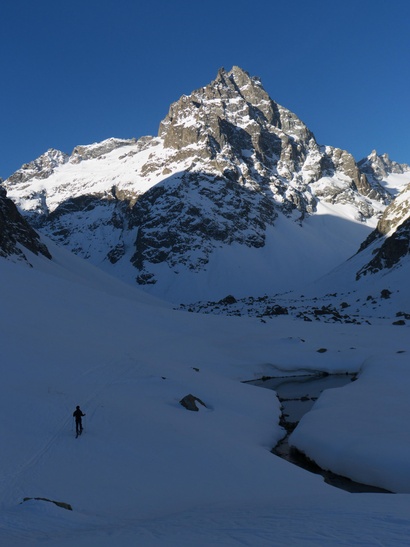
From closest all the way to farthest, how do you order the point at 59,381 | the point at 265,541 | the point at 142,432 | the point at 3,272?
the point at 265,541, the point at 142,432, the point at 59,381, the point at 3,272

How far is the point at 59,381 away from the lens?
25922 millimetres

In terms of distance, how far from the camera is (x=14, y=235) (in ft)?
270

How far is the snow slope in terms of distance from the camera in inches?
381

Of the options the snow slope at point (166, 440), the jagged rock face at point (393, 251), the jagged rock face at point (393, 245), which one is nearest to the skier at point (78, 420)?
the snow slope at point (166, 440)

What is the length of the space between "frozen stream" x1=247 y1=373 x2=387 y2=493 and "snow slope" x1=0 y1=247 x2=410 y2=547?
726mm

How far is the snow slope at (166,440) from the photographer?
9.69 meters

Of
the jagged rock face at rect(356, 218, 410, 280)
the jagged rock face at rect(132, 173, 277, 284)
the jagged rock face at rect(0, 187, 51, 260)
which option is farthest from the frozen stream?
the jagged rock face at rect(132, 173, 277, 284)

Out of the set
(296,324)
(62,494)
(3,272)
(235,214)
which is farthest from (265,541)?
(235,214)

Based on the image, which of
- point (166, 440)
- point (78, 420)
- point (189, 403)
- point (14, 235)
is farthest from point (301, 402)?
point (14, 235)

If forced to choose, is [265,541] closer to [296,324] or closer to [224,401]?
[224,401]

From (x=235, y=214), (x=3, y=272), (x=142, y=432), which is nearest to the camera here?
(x=142, y=432)

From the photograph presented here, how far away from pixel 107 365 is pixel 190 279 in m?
131

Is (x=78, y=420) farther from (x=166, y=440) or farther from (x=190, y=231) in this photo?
(x=190, y=231)

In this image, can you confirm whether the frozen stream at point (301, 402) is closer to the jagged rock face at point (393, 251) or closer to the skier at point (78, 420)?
the skier at point (78, 420)
